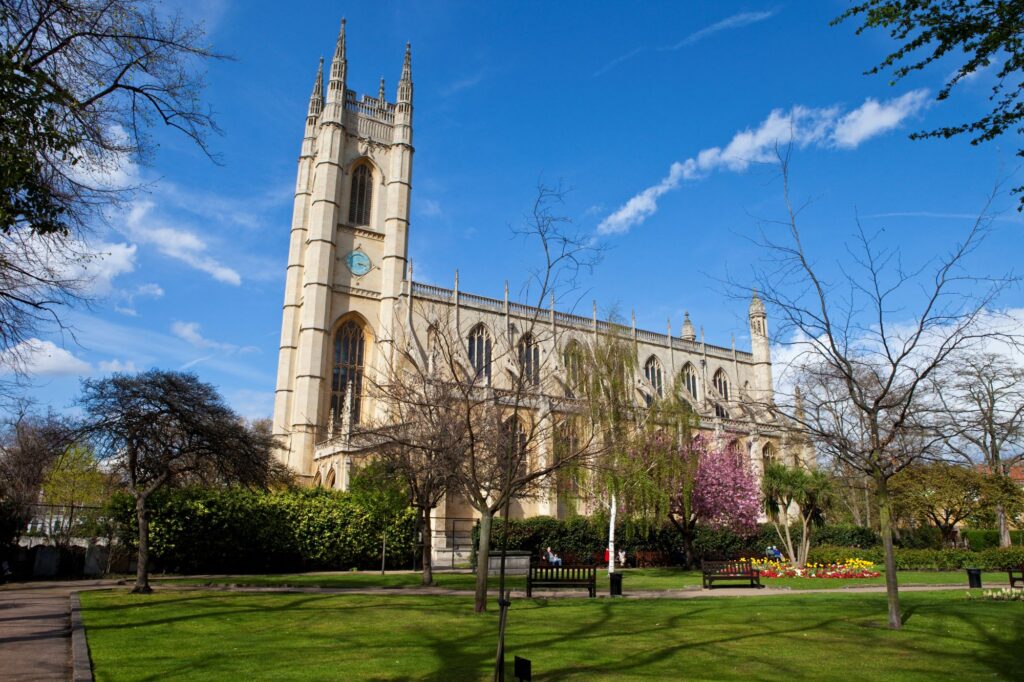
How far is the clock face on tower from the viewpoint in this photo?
45.0 meters

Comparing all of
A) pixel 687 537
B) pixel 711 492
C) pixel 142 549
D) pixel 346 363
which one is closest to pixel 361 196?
pixel 346 363

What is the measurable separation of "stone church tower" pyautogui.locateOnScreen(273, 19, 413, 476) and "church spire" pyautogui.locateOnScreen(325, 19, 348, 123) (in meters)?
0.07

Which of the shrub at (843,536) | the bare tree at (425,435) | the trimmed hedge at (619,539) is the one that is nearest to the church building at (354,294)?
the shrub at (843,536)

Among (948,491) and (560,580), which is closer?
(560,580)

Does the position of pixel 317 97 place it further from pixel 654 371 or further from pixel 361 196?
pixel 654 371

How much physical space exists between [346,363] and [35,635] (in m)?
33.8

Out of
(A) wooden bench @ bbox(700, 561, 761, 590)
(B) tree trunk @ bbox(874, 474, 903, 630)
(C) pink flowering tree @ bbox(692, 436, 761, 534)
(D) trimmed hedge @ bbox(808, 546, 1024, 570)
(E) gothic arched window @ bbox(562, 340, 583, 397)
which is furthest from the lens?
(C) pink flowering tree @ bbox(692, 436, 761, 534)

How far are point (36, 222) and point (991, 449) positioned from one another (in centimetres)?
3737

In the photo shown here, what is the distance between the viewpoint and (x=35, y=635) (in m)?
10.1

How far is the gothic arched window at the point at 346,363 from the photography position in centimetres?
4219

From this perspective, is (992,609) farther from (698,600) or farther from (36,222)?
(36,222)

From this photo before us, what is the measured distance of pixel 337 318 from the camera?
43531mm

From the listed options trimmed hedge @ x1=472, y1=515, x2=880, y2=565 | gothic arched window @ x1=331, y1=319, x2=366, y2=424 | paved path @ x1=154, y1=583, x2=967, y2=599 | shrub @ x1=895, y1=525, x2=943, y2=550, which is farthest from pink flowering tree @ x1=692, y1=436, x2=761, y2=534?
gothic arched window @ x1=331, y1=319, x2=366, y2=424

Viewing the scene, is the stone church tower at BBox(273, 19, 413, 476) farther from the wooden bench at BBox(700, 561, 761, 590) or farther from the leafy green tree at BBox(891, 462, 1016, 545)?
the leafy green tree at BBox(891, 462, 1016, 545)
